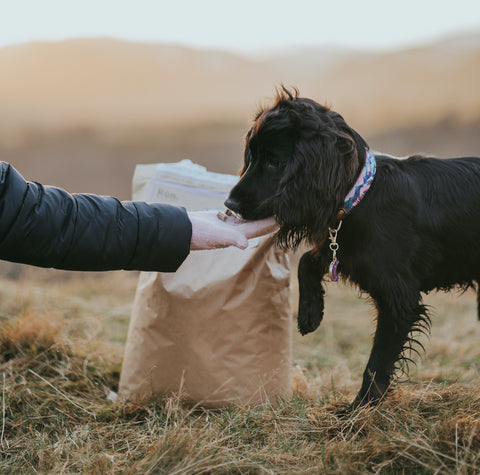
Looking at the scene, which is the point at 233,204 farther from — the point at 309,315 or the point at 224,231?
the point at 309,315

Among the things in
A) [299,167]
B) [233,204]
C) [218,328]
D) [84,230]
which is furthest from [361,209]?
[84,230]

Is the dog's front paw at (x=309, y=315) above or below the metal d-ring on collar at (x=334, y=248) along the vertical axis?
below

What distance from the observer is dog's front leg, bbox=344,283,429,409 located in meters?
2.18

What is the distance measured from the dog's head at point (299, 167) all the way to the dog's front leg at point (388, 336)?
388 mm

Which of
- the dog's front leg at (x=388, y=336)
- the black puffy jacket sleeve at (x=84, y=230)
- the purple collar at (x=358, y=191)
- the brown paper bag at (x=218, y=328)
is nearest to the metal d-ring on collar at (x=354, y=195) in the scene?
the purple collar at (x=358, y=191)

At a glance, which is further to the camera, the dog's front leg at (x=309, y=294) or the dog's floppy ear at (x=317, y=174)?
the dog's front leg at (x=309, y=294)

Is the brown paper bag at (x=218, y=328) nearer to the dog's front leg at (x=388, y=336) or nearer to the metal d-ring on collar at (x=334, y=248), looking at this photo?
the metal d-ring on collar at (x=334, y=248)

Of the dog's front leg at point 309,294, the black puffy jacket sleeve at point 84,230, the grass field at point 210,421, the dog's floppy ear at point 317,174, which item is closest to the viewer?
the grass field at point 210,421

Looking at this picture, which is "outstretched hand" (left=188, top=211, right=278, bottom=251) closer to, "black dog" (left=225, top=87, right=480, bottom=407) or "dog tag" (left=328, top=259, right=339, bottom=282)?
"black dog" (left=225, top=87, right=480, bottom=407)

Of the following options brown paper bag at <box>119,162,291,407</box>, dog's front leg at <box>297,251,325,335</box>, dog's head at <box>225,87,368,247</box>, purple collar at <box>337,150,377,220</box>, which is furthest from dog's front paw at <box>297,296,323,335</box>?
purple collar at <box>337,150,377,220</box>

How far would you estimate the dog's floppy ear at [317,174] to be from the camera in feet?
6.80

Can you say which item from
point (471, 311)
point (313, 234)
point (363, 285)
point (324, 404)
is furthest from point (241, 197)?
point (471, 311)

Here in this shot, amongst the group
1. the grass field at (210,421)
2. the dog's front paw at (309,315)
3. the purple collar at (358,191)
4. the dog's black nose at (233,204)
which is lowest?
the grass field at (210,421)

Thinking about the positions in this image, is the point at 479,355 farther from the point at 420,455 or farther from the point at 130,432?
the point at 130,432
